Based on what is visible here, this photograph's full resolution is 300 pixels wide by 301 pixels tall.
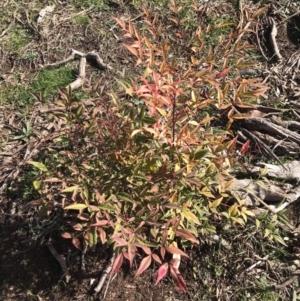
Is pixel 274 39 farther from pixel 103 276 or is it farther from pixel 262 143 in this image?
pixel 103 276

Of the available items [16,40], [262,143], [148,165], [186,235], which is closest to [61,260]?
[148,165]

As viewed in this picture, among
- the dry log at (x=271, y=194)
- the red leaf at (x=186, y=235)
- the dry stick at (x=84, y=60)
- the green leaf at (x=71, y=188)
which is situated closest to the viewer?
the red leaf at (x=186, y=235)

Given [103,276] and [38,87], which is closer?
[103,276]

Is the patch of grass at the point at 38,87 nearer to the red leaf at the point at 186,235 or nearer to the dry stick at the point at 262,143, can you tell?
the dry stick at the point at 262,143

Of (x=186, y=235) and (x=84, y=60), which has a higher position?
(x=186, y=235)

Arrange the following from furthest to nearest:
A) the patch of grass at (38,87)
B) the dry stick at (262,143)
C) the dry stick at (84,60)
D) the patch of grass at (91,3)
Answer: the patch of grass at (91,3) → the dry stick at (84,60) → the patch of grass at (38,87) → the dry stick at (262,143)

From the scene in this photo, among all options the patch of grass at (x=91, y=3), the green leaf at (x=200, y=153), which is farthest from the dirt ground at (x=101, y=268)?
the patch of grass at (x=91, y=3)

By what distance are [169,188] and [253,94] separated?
0.60 meters

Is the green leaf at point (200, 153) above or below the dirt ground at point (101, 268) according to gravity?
above

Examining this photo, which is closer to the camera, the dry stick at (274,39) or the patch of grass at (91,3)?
the dry stick at (274,39)

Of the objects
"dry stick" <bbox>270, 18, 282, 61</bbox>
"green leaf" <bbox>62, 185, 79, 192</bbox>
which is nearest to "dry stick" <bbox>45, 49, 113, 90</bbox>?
"dry stick" <bbox>270, 18, 282, 61</bbox>

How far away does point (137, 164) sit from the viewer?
2.59 meters

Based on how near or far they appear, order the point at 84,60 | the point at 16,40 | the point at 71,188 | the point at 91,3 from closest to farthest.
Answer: the point at 71,188
the point at 84,60
the point at 16,40
the point at 91,3

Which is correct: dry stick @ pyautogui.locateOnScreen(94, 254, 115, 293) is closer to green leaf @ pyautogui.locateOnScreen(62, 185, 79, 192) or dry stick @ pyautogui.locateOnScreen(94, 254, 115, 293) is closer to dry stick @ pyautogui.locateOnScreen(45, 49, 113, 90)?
green leaf @ pyautogui.locateOnScreen(62, 185, 79, 192)
